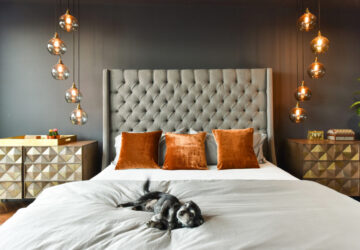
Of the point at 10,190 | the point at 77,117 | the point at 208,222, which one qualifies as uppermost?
the point at 77,117

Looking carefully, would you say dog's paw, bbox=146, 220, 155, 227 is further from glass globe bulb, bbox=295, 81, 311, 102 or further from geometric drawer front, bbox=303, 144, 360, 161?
glass globe bulb, bbox=295, 81, 311, 102

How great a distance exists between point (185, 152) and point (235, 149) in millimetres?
514

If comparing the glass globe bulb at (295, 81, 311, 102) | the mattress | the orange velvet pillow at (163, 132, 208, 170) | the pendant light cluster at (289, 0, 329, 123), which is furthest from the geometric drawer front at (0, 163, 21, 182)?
the glass globe bulb at (295, 81, 311, 102)

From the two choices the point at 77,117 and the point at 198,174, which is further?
the point at 77,117

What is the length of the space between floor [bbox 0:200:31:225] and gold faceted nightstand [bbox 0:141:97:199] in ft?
0.56

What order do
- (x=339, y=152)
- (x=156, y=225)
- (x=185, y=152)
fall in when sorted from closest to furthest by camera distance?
(x=156, y=225), (x=185, y=152), (x=339, y=152)

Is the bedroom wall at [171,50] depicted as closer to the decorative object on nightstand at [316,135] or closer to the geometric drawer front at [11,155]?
the decorative object on nightstand at [316,135]

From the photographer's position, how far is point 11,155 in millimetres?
2666

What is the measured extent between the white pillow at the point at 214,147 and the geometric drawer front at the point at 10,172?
211cm

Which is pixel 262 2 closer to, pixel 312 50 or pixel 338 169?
pixel 312 50

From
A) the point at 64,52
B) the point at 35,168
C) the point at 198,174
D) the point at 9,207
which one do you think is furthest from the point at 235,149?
the point at 9,207

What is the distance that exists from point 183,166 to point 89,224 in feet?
4.72

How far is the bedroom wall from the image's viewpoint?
3.17m

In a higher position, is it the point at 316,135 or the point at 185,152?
the point at 316,135
